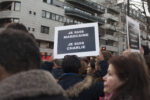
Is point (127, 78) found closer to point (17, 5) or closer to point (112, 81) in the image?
point (112, 81)

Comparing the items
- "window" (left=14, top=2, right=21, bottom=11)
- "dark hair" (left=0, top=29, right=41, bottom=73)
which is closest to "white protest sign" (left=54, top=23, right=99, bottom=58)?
"dark hair" (left=0, top=29, right=41, bottom=73)

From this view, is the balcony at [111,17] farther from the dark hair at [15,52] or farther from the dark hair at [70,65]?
the dark hair at [15,52]

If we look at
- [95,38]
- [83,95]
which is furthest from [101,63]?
[83,95]

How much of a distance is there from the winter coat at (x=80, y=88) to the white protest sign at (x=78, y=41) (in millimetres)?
1353

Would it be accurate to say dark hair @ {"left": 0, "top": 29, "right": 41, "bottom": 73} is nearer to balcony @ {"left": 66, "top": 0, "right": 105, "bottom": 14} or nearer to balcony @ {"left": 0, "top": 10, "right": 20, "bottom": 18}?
balcony @ {"left": 0, "top": 10, "right": 20, "bottom": 18}

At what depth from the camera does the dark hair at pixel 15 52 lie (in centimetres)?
135

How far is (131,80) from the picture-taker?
2135mm

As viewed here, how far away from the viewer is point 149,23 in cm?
1231

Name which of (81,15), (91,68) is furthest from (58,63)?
(81,15)

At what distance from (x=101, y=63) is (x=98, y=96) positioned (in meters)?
0.87

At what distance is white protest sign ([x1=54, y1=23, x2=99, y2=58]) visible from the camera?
4406 millimetres

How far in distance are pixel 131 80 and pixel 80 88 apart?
2.74 ft

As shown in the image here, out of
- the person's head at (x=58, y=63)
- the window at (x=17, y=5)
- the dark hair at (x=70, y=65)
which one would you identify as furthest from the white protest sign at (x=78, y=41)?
the window at (x=17, y=5)

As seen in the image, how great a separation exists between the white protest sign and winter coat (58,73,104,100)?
1353mm
